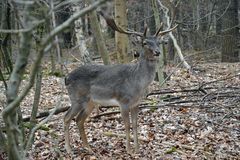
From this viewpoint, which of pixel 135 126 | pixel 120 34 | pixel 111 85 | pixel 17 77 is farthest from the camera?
pixel 120 34

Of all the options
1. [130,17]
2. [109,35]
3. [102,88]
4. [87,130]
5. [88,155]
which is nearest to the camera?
[88,155]

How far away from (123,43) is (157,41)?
346 centimetres

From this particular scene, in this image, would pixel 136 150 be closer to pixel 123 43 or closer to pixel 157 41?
pixel 157 41

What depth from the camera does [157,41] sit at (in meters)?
7.49

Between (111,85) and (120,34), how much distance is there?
3367mm

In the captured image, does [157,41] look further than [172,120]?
No

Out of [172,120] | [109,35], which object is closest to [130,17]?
[109,35]

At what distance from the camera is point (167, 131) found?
8391 mm

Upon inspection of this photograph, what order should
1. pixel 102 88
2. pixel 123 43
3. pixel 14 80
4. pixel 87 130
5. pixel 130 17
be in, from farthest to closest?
1. pixel 130 17
2. pixel 123 43
3. pixel 87 130
4. pixel 102 88
5. pixel 14 80

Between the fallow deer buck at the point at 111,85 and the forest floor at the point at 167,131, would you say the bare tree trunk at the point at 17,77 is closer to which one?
the forest floor at the point at 167,131

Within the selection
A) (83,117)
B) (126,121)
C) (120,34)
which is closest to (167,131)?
(126,121)

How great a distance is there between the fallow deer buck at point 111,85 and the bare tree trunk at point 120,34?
3066 mm

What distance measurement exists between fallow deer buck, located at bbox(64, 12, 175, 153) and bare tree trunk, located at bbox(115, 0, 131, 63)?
3066 millimetres

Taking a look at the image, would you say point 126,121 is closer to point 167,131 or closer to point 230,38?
point 167,131
